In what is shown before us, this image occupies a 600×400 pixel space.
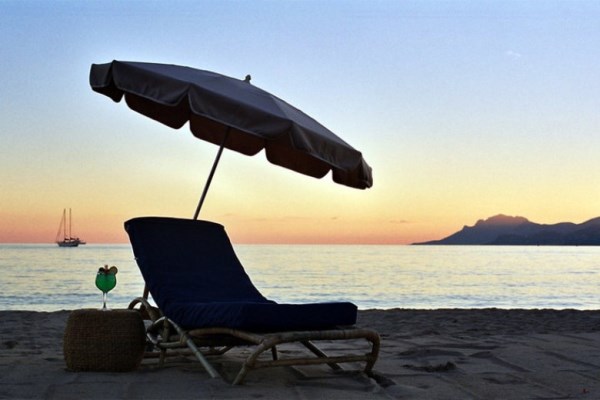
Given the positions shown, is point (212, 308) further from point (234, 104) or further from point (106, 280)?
point (234, 104)

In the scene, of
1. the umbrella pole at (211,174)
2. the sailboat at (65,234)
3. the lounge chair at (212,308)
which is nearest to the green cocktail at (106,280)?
the lounge chair at (212,308)

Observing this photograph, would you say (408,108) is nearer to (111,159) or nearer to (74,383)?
(111,159)

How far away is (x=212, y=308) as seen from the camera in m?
4.32

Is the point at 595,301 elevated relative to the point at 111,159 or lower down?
lower down

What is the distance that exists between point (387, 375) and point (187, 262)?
1.52 m

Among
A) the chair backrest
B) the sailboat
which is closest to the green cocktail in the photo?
the chair backrest

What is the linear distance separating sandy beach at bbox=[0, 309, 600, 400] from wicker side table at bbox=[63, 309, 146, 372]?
0.08 m

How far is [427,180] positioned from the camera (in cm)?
2152

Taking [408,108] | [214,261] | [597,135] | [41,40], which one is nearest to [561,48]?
[408,108]

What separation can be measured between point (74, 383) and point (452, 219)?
80.7 ft

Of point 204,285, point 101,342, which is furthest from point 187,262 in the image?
point 101,342

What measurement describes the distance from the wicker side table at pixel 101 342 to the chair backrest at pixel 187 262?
0.28m

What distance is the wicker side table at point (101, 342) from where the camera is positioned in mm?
4590

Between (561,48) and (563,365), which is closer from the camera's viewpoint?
(563,365)
